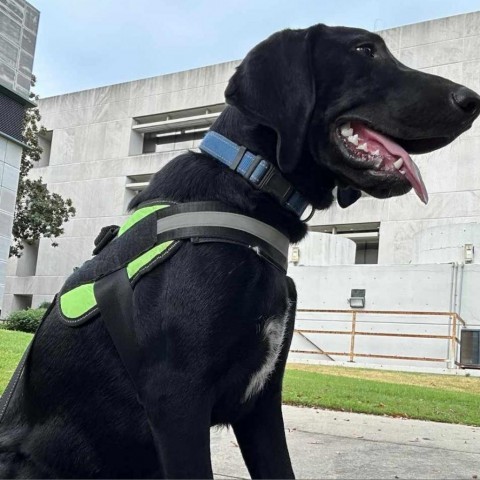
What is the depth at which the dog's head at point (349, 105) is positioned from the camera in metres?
1.95

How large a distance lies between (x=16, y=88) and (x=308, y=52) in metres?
13.4

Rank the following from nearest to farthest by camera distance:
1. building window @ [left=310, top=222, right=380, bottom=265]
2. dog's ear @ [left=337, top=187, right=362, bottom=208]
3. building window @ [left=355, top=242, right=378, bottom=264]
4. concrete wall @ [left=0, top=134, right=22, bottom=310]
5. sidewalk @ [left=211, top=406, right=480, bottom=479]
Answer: dog's ear @ [left=337, top=187, right=362, bottom=208]
sidewalk @ [left=211, top=406, right=480, bottom=479]
concrete wall @ [left=0, top=134, right=22, bottom=310]
building window @ [left=310, top=222, right=380, bottom=265]
building window @ [left=355, top=242, right=378, bottom=264]

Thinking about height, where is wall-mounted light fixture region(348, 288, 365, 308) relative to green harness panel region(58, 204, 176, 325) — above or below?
above

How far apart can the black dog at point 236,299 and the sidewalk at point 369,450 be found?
1199 millimetres

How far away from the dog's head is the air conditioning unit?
15.8 m

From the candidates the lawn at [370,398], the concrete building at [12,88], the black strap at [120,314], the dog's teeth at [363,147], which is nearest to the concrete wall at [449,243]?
the lawn at [370,398]

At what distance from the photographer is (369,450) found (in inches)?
145

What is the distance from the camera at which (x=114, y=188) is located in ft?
114

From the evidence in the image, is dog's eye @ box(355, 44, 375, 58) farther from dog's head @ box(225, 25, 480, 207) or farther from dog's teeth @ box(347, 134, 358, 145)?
dog's teeth @ box(347, 134, 358, 145)

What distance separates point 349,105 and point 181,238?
75cm

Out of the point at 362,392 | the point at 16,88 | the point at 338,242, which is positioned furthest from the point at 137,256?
the point at 338,242

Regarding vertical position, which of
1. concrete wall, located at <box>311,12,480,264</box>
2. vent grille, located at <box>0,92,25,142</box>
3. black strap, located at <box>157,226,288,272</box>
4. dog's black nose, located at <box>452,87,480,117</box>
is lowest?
black strap, located at <box>157,226,288,272</box>

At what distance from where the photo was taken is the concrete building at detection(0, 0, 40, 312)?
1367 centimetres

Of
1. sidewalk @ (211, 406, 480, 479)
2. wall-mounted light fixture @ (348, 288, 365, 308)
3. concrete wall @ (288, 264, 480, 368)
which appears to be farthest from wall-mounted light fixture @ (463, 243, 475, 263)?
sidewalk @ (211, 406, 480, 479)
